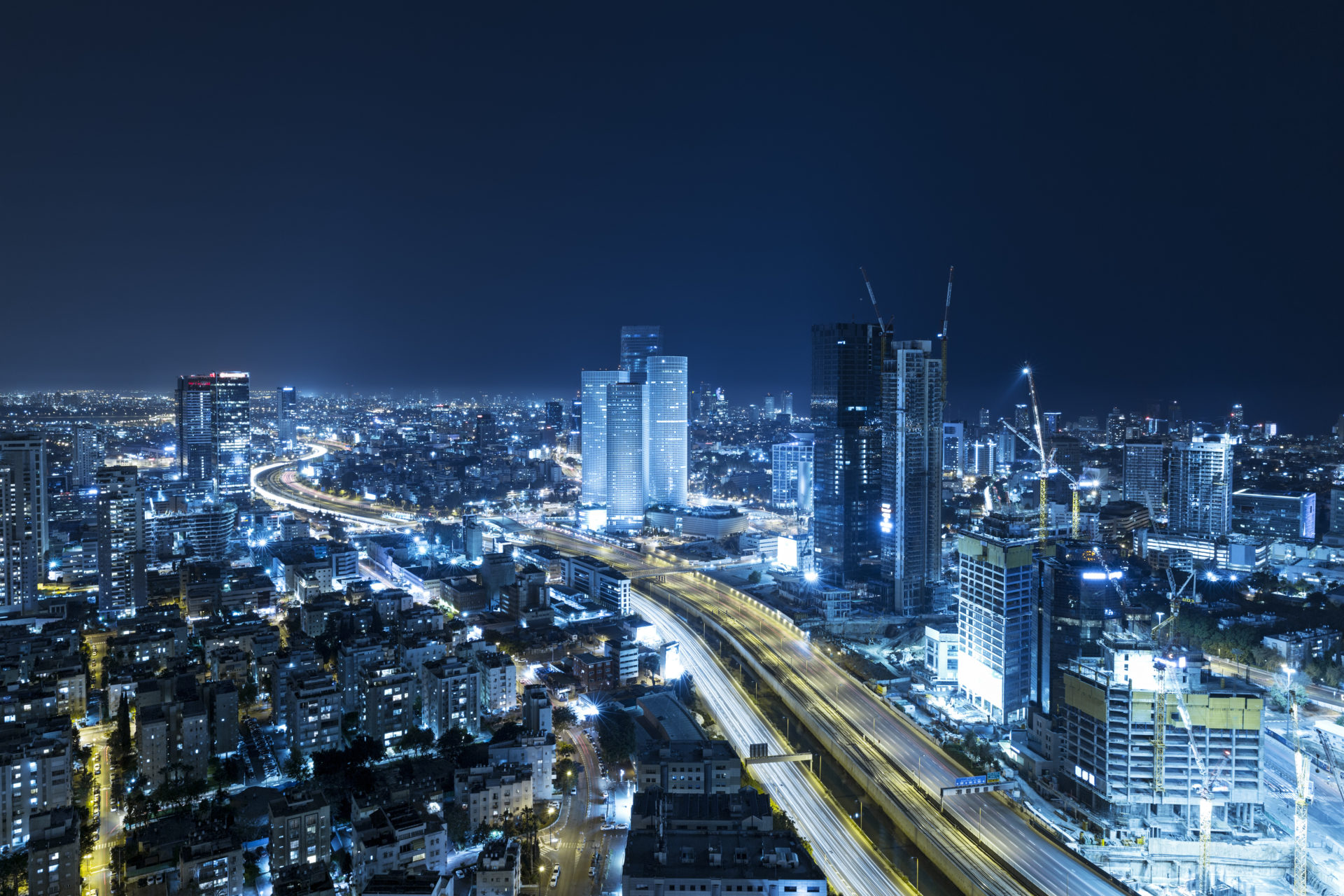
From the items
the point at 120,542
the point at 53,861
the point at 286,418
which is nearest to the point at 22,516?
the point at 120,542

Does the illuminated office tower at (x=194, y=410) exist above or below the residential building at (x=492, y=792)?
above

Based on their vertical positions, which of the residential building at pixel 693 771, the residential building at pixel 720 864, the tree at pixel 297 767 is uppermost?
the residential building at pixel 720 864

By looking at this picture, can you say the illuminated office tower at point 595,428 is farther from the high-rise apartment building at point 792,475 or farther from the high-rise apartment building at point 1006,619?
the high-rise apartment building at point 1006,619

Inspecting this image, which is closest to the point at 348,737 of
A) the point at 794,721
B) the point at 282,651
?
the point at 282,651

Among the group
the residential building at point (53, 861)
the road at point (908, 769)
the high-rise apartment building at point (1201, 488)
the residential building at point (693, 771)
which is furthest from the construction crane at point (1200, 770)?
the high-rise apartment building at point (1201, 488)

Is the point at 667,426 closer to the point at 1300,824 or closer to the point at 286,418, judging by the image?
the point at 1300,824

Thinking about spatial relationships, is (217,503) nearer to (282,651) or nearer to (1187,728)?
(282,651)

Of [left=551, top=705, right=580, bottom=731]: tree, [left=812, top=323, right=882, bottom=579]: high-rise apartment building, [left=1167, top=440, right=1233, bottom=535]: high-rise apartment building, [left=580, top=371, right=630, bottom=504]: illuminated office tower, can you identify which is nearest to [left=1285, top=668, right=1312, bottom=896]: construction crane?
[left=551, top=705, right=580, bottom=731]: tree
